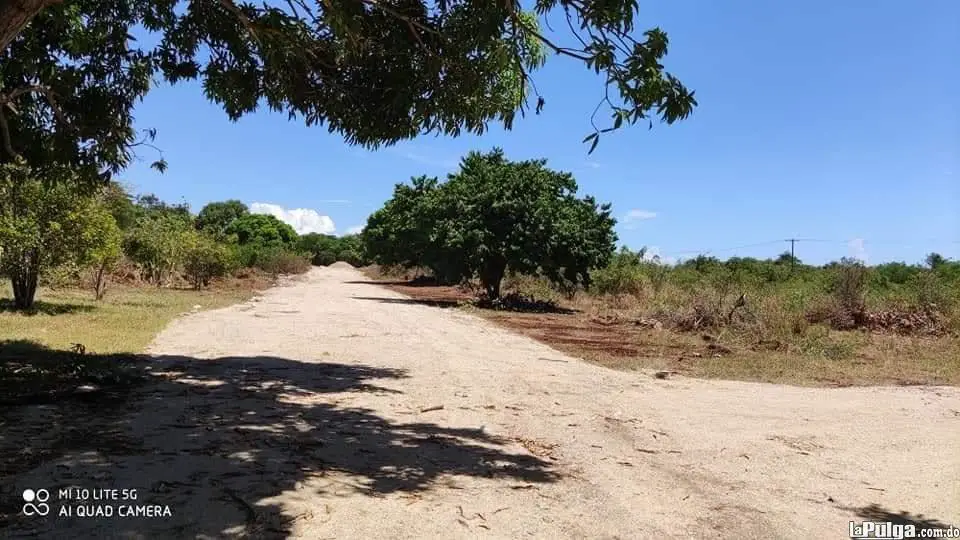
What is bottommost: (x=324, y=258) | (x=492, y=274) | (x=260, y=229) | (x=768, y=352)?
(x=768, y=352)

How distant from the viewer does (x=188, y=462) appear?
529cm

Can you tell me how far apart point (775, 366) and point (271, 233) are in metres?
94.9

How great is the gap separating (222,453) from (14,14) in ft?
10.9

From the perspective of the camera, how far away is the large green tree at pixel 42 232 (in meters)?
15.1

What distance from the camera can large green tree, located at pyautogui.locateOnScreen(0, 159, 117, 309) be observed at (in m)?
15.1

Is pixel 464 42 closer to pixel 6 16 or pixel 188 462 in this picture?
pixel 6 16

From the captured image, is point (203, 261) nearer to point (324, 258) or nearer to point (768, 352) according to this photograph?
point (768, 352)

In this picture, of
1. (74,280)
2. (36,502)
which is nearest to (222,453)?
(36,502)

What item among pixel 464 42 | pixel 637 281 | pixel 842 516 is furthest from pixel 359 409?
pixel 637 281

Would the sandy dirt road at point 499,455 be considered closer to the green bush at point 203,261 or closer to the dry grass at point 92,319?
the dry grass at point 92,319

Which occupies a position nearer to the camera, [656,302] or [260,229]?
[656,302]

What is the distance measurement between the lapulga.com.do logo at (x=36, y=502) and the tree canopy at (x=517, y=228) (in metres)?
22.0

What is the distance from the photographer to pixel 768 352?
14.6 metres

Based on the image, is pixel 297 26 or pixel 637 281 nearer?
pixel 297 26
